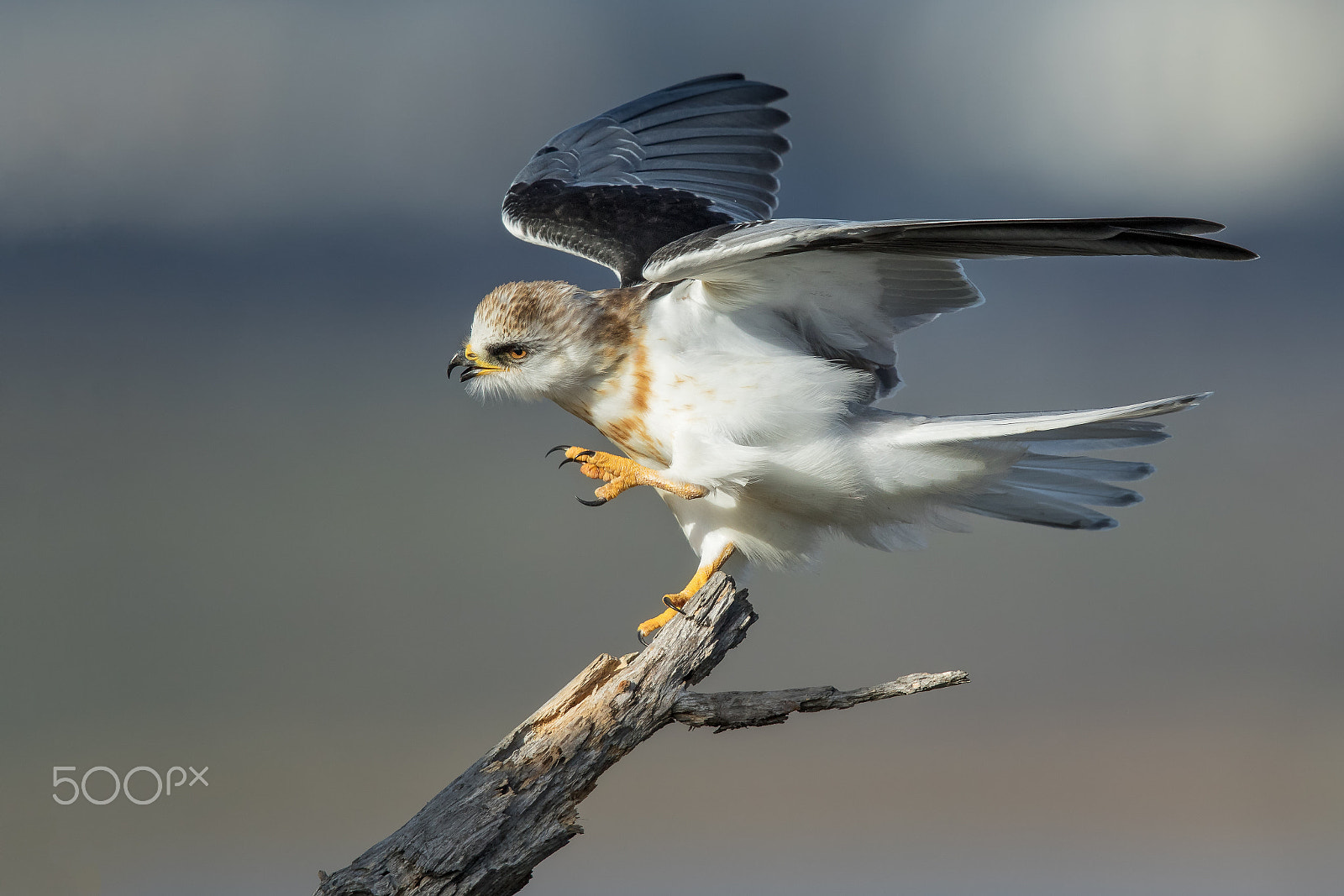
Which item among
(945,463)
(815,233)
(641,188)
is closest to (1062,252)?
(815,233)

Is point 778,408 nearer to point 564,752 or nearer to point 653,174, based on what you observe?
point 564,752

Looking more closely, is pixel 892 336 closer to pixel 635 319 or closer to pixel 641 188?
pixel 635 319

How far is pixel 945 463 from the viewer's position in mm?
2723

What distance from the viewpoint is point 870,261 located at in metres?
2.62

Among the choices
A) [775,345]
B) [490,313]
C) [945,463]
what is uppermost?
[490,313]

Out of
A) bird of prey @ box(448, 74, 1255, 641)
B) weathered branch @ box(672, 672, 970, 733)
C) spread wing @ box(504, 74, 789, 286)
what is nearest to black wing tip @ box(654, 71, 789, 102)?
spread wing @ box(504, 74, 789, 286)

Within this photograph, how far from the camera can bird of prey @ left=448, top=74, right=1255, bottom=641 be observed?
263 centimetres

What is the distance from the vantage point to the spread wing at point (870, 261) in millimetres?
2020

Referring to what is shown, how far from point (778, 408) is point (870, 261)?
0.43 metres

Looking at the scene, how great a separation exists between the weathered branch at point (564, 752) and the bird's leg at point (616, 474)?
0.85 feet

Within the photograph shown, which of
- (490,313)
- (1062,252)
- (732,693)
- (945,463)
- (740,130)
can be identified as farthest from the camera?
(740,130)

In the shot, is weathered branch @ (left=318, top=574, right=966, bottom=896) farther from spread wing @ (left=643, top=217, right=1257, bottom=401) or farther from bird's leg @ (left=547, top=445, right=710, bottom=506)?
spread wing @ (left=643, top=217, right=1257, bottom=401)

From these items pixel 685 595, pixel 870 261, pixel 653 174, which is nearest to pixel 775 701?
pixel 685 595

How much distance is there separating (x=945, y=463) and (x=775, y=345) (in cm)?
54
